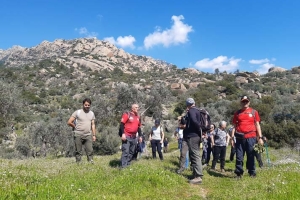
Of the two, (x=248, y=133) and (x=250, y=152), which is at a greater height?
(x=248, y=133)

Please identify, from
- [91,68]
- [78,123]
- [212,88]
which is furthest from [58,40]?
[78,123]

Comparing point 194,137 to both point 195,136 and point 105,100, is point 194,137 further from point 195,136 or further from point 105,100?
point 105,100

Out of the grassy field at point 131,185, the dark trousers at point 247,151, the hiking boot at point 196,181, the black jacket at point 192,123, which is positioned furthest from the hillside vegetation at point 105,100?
the grassy field at point 131,185

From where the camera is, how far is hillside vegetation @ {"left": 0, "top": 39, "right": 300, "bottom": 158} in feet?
119

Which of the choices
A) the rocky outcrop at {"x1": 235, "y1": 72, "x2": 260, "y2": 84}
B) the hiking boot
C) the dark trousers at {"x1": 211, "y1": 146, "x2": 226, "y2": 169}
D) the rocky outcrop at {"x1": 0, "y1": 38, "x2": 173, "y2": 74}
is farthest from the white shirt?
the rocky outcrop at {"x1": 0, "y1": 38, "x2": 173, "y2": 74}

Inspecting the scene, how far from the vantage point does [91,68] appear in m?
121

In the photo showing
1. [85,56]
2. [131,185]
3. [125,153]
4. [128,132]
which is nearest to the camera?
[131,185]

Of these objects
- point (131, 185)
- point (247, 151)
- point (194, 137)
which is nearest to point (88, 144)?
point (131, 185)

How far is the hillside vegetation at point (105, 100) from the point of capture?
36.3m

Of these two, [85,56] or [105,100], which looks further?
[85,56]

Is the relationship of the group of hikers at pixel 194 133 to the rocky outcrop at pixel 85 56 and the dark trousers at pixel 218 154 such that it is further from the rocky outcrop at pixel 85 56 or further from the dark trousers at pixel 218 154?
the rocky outcrop at pixel 85 56

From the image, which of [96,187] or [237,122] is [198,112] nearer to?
[237,122]

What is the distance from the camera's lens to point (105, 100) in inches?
2077

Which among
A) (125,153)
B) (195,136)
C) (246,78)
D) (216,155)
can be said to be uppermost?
(246,78)
